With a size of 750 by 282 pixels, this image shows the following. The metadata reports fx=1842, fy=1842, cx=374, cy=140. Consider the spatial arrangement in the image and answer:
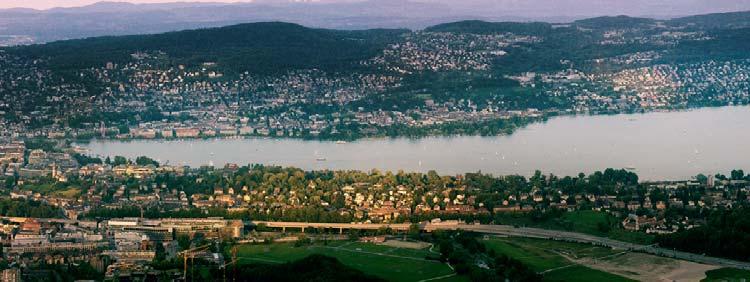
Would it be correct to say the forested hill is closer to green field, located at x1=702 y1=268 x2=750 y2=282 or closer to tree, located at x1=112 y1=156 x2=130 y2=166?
tree, located at x1=112 y1=156 x2=130 y2=166

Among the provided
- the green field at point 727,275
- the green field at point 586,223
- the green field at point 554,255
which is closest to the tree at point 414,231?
the green field at point 554,255

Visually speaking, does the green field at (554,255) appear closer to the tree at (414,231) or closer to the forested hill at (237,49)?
the tree at (414,231)

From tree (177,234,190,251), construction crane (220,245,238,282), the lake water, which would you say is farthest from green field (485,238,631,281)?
the lake water

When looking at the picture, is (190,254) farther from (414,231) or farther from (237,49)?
(237,49)

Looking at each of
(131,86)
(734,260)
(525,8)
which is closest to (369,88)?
(131,86)

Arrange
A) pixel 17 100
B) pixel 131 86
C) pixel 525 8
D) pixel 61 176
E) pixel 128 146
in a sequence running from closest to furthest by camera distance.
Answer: pixel 61 176 → pixel 128 146 → pixel 17 100 → pixel 131 86 → pixel 525 8

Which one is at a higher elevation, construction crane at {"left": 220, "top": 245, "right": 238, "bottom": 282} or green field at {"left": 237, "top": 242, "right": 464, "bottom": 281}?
construction crane at {"left": 220, "top": 245, "right": 238, "bottom": 282}

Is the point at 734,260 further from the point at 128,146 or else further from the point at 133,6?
the point at 133,6
